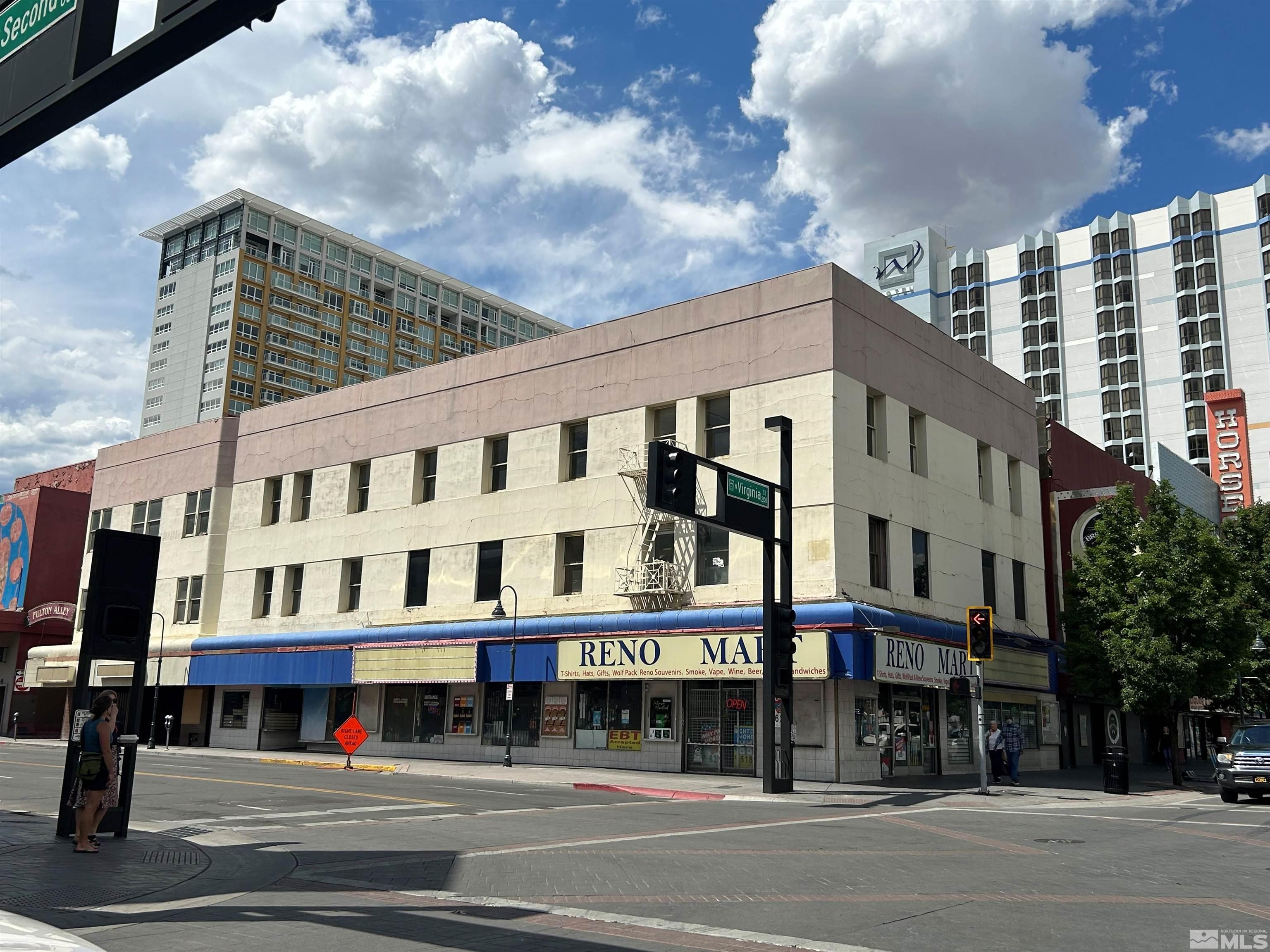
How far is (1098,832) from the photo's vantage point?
1633cm

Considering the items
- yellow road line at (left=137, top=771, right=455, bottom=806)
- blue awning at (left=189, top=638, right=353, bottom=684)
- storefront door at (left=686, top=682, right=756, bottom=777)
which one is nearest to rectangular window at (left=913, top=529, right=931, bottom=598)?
storefront door at (left=686, top=682, right=756, bottom=777)

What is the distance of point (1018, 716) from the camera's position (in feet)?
116

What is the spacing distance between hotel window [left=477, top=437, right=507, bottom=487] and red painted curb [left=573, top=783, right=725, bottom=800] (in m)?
13.0

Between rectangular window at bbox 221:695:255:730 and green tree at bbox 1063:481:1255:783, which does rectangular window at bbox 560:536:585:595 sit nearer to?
rectangular window at bbox 221:695:255:730

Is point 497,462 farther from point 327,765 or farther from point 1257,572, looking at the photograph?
point 1257,572

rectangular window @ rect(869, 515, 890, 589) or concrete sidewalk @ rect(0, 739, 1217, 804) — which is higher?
rectangular window @ rect(869, 515, 890, 589)

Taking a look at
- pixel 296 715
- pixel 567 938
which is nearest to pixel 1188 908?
pixel 567 938

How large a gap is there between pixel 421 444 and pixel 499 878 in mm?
28455

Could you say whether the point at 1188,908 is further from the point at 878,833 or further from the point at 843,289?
the point at 843,289

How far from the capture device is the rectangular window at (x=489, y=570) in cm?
3478

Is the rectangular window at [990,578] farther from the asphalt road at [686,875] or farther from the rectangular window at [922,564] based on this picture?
the asphalt road at [686,875]

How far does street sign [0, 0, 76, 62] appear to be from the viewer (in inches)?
317

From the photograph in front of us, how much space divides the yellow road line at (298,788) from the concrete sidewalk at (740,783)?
539 cm

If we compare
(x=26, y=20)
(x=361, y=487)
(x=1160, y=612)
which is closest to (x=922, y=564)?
(x=1160, y=612)
